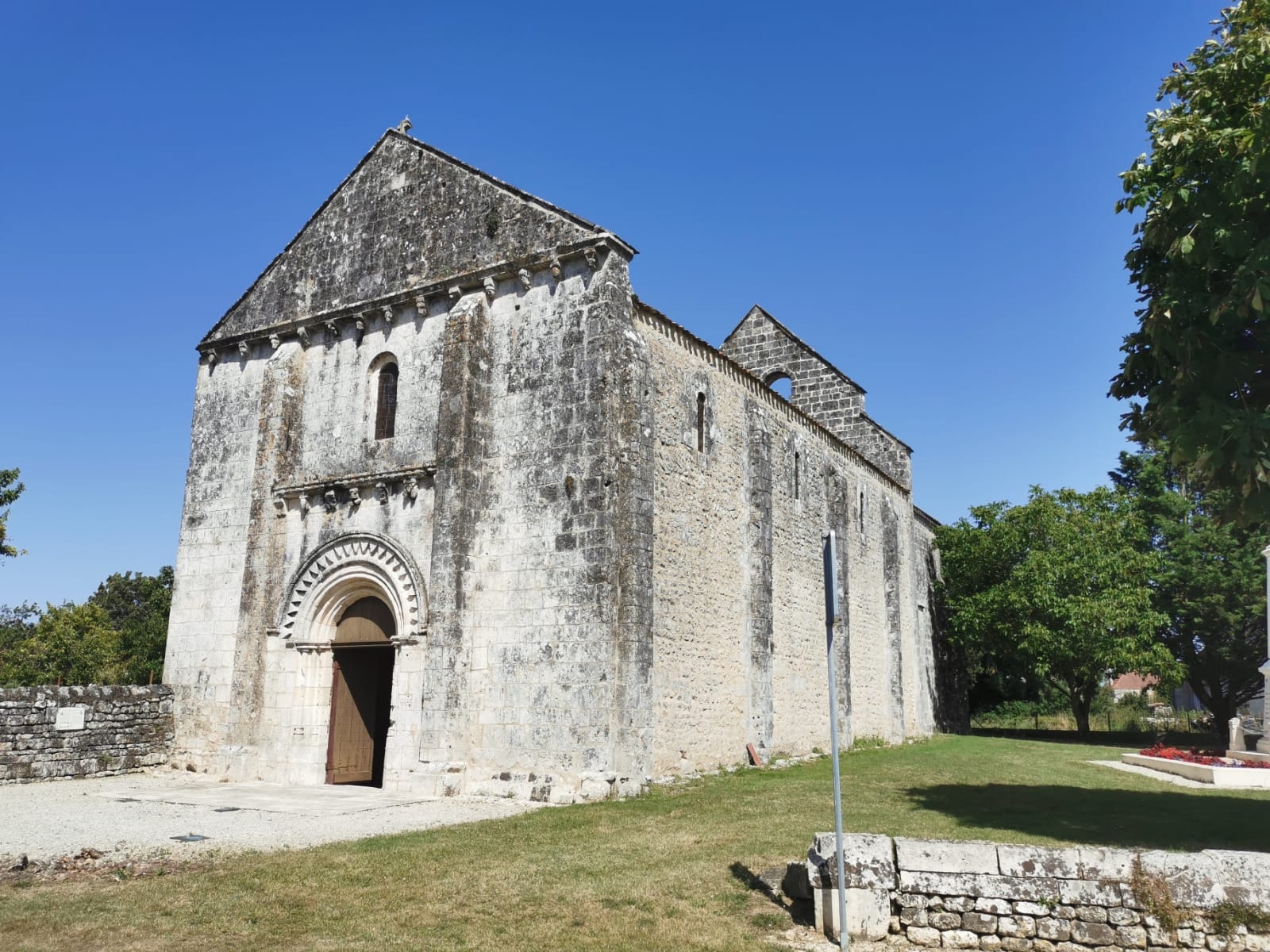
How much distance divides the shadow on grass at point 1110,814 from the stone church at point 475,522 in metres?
4.49

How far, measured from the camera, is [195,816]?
11.6 meters

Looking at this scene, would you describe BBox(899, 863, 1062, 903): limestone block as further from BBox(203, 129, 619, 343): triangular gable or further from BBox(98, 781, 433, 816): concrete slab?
BBox(203, 129, 619, 343): triangular gable

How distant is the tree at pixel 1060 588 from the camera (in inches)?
1085

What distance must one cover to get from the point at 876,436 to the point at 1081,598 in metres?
7.90

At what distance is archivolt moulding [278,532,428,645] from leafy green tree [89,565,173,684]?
45.4ft

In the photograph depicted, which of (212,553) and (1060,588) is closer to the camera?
(212,553)

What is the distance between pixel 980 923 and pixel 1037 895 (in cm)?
40

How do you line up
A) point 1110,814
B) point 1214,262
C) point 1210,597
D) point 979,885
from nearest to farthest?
point 979,885 < point 1214,262 < point 1110,814 < point 1210,597

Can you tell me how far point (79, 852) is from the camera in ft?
28.8

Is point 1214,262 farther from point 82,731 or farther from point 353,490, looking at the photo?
point 82,731

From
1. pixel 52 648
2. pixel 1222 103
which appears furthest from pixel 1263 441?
pixel 52 648

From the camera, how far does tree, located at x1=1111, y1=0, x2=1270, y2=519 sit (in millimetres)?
9055

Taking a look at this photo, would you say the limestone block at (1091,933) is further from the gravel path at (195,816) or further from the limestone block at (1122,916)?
the gravel path at (195,816)

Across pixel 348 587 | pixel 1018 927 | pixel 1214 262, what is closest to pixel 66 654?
pixel 348 587
